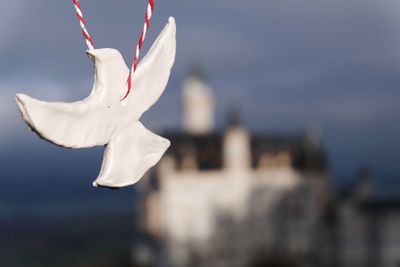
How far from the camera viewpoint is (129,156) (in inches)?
27.3

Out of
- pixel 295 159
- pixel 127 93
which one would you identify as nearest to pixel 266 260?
pixel 295 159

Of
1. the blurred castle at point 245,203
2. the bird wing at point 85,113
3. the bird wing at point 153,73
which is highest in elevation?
the bird wing at point 153,73

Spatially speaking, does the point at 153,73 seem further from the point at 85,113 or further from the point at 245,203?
the point at 245,203

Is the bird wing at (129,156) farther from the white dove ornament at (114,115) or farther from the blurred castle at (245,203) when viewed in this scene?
the blurred castle at (245,203)

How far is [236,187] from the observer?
9570 millimetres

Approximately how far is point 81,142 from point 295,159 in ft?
29.9

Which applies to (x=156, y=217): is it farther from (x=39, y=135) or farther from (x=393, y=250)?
(x=39, y=135)

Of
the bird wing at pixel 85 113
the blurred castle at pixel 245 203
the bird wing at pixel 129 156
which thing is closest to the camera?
the bird wing at pixel 85 113

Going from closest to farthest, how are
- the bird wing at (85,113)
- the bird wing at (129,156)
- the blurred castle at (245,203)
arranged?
the bird wing at (85,113), the bird wing at (129,156), the blurred castle at (245,203)

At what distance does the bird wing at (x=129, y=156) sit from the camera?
0.66 metres

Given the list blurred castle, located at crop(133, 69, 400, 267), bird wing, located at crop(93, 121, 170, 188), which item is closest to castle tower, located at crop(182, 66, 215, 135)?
blurred castle, located at crop(133, 69, 400, 267)

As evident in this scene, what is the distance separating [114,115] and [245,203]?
29.9 feet

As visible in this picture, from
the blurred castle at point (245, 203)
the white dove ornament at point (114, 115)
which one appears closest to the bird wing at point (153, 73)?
the white dove ornament at point (114, 115)

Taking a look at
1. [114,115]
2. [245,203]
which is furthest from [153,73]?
[245,203]
